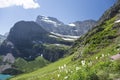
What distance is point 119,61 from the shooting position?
2531cm

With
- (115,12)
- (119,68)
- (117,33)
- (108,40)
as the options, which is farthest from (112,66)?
(115,12)

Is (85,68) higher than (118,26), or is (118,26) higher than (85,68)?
(118,26)

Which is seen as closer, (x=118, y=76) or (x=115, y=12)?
(x=118, y=76)

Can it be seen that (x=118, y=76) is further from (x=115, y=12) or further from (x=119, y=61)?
(x=115, y=12)

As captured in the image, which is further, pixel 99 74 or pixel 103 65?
pixel 103 65

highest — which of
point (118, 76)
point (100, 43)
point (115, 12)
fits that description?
point (115, 12)

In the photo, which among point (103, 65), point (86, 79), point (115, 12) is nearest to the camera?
point (86, 79)

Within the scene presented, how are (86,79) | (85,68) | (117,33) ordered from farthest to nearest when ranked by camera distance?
(117,33) < (85,68) < (86,79)

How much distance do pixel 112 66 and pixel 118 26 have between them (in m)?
88.3

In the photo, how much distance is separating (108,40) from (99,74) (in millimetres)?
73570

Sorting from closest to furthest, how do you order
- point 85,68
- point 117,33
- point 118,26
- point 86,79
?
point 86,79, point 85,68, point 117,33, point 118,26

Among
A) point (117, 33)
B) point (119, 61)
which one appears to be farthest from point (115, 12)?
point (119, 61)

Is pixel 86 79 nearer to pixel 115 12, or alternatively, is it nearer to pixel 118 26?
pixel 118 26

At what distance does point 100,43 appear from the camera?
318 ft
